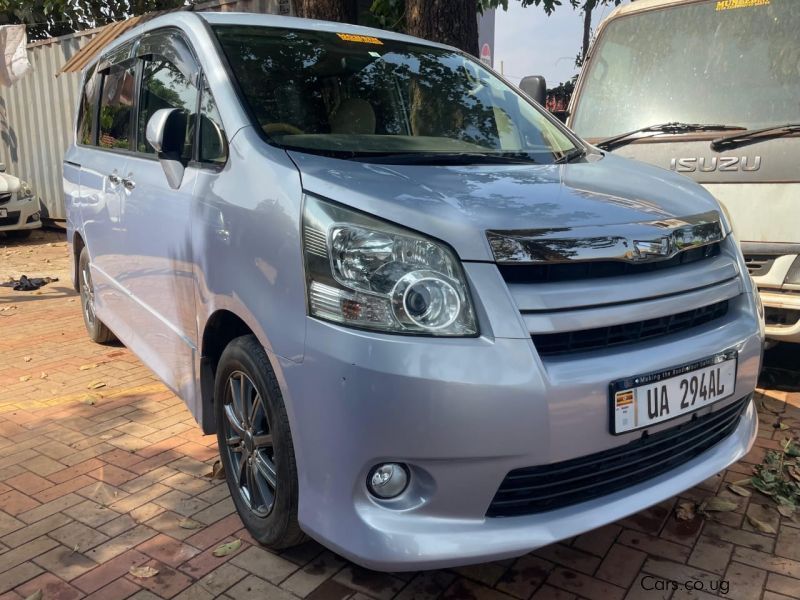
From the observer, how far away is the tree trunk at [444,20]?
5367 millimetres

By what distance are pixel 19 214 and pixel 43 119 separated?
2096 mm

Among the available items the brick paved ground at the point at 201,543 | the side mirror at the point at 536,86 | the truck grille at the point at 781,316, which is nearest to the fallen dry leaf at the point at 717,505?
the brick paved ground at the point at 201,543

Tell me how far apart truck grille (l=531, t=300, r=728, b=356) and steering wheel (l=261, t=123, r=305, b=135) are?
1203 millimetres

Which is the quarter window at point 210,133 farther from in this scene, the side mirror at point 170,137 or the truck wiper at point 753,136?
the truck wiper at point 753,136

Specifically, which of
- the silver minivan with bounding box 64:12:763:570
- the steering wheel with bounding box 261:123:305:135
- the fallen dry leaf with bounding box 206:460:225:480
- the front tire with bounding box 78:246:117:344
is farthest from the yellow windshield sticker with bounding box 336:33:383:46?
the front tire with bounding box 78:246:117:344

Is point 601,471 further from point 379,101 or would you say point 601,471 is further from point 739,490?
point 379,101

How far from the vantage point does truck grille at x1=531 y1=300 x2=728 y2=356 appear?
6.51 feet

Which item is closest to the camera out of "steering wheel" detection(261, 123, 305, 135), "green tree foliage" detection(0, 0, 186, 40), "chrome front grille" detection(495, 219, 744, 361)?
"chrome front grille" detection(495, 219, 744, 361)

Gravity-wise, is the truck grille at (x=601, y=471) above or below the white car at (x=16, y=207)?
above

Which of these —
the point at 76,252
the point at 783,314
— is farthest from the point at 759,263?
the point at 76,252

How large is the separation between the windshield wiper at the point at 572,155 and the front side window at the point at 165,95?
147 centimetres

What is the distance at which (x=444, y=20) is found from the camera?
539cm

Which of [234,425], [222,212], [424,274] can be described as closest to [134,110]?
[222,212]

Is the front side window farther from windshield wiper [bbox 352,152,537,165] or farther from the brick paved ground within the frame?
the brick paved ground
